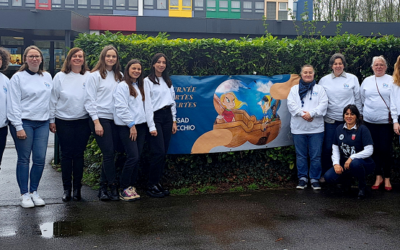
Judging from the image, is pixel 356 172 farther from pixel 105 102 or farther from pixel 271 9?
pixel 271 9

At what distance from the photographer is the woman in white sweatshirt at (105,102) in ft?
18.7

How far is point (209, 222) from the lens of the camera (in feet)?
16.6

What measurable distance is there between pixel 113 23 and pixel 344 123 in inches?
773

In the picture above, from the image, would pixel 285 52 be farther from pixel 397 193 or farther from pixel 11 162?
pixel 11 162

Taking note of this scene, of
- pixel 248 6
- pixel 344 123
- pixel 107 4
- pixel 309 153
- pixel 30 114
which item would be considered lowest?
pixel 309 153

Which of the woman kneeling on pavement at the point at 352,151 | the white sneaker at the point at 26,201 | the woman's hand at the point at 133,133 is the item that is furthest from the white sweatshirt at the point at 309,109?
the white sneaker at the point at 26,201

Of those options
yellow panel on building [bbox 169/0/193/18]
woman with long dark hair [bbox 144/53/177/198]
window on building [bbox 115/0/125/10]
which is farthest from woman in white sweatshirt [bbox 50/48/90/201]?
window on building [bbox 115/0/125/10]

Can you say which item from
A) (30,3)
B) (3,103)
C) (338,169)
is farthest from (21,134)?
(30,3)

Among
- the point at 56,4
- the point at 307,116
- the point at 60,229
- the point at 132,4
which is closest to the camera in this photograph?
the point at 60,229

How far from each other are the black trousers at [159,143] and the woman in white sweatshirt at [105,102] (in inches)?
21.3

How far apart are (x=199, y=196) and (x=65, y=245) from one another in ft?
7.76

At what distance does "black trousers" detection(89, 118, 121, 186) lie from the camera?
229 inches

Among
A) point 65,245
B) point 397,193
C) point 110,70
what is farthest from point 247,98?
point 65,245

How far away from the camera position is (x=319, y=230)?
4770mm
